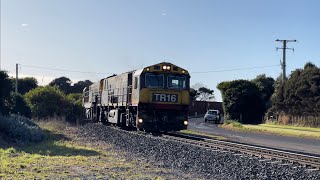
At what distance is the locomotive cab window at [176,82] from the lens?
25.4 m

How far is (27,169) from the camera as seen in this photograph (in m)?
11.3

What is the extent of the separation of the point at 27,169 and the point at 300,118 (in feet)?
113

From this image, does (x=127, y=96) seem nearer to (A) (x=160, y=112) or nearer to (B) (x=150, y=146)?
(A) (x=160, y=112)

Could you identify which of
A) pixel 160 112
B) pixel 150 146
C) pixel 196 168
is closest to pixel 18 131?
pixel 150 146

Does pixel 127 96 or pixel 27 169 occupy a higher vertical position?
pixel 127 96

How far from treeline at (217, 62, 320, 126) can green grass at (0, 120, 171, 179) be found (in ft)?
94.4

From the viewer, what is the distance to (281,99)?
→ 4600 centimetres

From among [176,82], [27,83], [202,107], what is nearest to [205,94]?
[202,107]

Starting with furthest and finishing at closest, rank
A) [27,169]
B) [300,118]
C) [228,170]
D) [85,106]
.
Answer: [85,106] < [300,118] < [228,170] < [27,169]

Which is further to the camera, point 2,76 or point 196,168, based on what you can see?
point 2,76

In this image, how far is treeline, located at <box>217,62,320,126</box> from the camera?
41.2 meters

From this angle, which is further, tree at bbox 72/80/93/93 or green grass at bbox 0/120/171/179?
tree at bbox 72/80/93/93

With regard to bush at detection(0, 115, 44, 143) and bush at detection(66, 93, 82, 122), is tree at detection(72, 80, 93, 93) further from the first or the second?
bush at detection(0, 115, 44, 143)

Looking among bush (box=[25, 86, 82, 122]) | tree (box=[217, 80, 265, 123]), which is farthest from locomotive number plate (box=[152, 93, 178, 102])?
tree (box=[217, 80, 265, 123])
